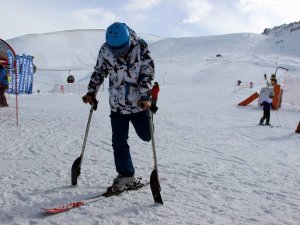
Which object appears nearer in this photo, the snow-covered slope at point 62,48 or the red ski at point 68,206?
the red ski at point 68,206

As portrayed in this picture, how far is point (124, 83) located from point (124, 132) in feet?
1.78

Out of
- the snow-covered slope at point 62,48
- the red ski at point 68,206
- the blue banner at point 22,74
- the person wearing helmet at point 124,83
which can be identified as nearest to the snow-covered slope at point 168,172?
the red ski at point 68,206

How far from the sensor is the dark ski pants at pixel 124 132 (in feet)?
13.1

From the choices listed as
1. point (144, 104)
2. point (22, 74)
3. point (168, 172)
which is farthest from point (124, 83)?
point (22, 74)

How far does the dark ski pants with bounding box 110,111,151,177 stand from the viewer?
399cm

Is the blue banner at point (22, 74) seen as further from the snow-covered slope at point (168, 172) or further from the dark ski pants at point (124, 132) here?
the dark ski pants at point (124, 132)

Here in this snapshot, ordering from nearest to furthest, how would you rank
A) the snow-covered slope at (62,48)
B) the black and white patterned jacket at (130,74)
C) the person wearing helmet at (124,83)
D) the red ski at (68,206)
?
the red ski at (68,206) → the person wearing helmet at (124,83) → the black and white patterned jacket at (130,74) → the snow-covered slope at (62,48)

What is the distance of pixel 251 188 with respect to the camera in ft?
14.3

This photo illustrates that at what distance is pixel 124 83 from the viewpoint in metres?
3.90

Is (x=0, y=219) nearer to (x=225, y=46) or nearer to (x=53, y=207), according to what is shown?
(x=53, y=207)

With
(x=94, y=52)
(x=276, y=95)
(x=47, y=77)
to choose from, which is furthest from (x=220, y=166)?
(x=94, y=52)

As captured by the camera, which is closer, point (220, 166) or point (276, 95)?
point (220, 166)

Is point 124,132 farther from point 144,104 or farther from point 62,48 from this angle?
point 62,48

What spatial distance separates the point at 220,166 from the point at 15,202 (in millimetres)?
3058
